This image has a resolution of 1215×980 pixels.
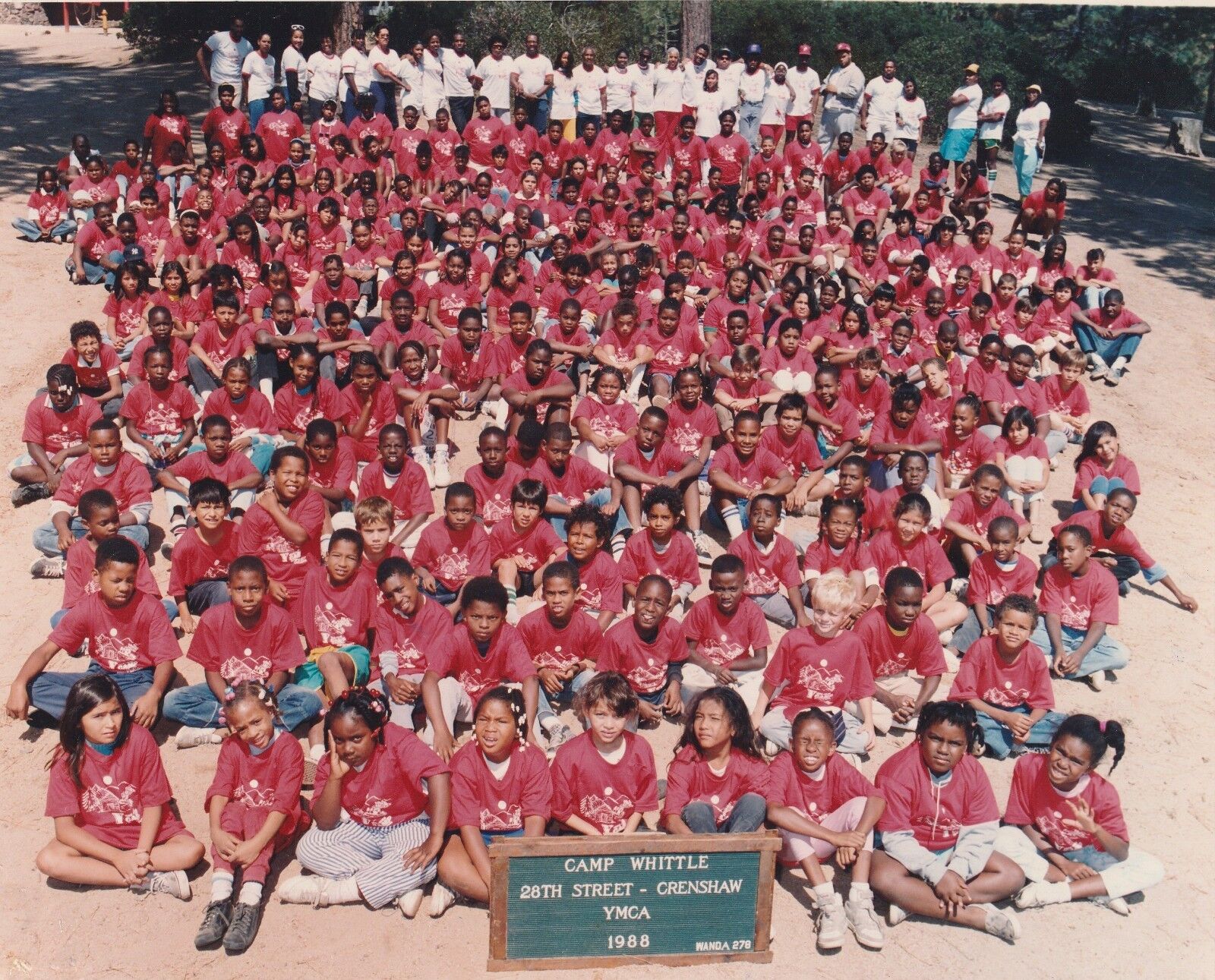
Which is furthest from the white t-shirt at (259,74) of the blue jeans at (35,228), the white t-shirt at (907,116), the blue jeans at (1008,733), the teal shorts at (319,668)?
the blue jeans at (1008,733)

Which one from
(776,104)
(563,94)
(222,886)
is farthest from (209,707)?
(776,104)

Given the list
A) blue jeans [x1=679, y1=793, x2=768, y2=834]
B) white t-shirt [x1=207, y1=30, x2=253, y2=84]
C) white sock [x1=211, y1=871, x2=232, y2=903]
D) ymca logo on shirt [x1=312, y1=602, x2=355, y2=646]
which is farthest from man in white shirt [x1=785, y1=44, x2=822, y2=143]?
white sock [x1=211, y1=871, x2=232, y2=903]

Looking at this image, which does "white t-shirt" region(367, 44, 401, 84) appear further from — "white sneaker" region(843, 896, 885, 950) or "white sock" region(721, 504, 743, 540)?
"white sneaker" region(843, 896, 885, 950)

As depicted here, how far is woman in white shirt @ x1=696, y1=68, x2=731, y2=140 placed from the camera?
53.7 ft

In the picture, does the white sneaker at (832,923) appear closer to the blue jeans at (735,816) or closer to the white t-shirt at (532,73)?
the blue jeans at (735,816)

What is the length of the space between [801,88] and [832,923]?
13741 millimetres

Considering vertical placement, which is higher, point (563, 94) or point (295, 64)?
point (295, 64)

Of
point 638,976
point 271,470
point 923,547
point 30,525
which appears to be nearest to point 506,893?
point 638,976

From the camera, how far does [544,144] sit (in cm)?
1603

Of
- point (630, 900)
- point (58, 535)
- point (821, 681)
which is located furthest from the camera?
point (58, 535)

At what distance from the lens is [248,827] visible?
19.8ft

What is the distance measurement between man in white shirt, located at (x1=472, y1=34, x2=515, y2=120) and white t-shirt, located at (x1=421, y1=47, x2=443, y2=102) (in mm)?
499

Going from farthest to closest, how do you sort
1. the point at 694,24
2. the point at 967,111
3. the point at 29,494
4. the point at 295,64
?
the point at 694,24
the point at 295,64
the point at 967,111
the point at 29,494

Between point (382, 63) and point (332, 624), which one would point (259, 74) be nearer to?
point (382, 63)
